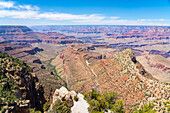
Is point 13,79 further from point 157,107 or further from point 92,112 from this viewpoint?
point 157,107

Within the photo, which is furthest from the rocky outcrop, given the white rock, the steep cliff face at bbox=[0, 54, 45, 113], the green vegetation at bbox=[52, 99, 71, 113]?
the steep cliff face at bbox=[0, 54, 45, 113]

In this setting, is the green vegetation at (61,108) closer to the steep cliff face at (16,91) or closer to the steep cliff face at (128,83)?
the steep cliff face at (16,91)

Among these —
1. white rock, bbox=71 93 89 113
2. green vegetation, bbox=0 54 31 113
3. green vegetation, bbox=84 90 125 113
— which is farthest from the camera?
white rock, bbox=71 93 89 113

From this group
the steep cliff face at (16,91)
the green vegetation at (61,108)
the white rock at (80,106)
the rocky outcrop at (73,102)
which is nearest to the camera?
the steep cliff face at (16,91)

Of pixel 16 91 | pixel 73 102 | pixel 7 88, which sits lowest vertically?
pixel 73 102

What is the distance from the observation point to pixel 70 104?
4422 centimetres

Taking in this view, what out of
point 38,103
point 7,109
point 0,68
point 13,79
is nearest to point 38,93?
point 38,103

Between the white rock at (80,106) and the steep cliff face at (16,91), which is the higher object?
the steep cliff face at (16,91)

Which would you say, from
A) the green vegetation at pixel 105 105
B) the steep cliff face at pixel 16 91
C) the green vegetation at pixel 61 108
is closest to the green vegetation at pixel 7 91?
the steep cliff face at pixel 16 91

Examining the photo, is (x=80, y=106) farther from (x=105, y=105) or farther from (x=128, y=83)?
(x=128, y=83)

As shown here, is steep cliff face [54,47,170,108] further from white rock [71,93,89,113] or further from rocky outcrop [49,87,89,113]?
rocky outcrop [49,87,89,113]

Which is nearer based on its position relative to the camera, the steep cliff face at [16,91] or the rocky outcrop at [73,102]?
the steep cliff face at [16,91]

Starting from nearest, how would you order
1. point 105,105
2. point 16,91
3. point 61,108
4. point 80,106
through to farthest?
point 16,91
point 61,108
point 105,105
point 80,106

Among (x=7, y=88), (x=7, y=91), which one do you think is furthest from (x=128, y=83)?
(x=7, y=88)
